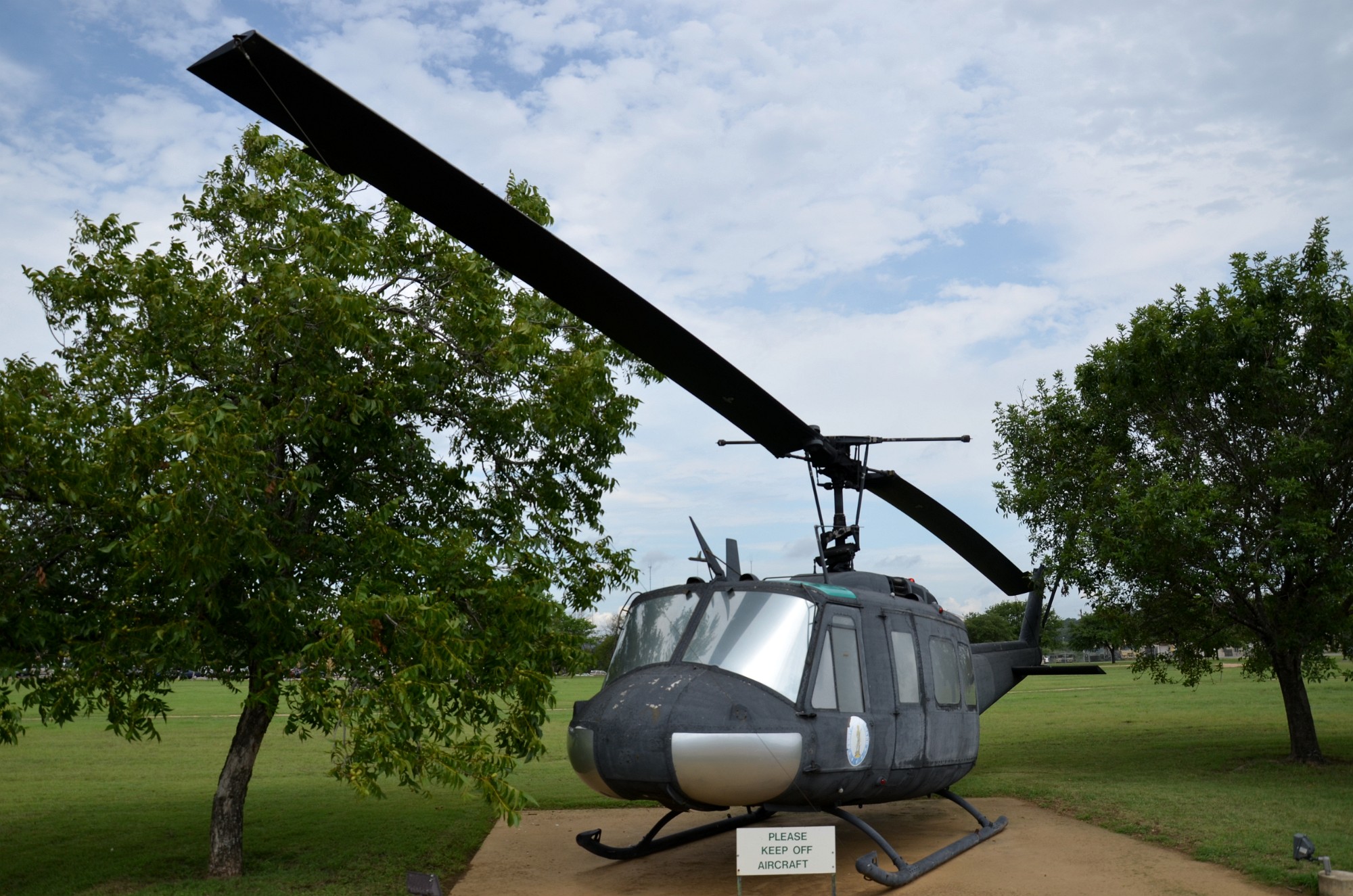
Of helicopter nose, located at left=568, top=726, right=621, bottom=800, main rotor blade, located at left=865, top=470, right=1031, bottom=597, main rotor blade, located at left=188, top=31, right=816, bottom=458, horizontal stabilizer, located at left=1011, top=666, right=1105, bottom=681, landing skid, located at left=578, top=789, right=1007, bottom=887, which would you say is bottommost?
landing skid, located at left=578, top=789, right=1007, bottom=887

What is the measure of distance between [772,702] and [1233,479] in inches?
473

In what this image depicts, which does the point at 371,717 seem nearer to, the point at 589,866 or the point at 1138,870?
the point at 589,866

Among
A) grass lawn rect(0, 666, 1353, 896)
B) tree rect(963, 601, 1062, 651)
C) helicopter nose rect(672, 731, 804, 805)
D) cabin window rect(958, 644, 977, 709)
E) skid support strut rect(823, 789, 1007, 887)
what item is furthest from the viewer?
tree rect(963, 601, 1062, 651)

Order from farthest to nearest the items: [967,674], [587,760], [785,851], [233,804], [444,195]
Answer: [967,674]
[233,804]
[587,760]
[785,851]
[444,195]

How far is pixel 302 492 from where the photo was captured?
896 cm

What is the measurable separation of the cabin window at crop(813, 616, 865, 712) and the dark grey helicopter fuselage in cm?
1

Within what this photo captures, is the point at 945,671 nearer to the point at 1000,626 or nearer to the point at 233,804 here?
the point at 233,804

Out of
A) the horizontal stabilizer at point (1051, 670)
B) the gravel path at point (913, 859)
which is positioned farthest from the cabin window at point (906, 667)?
the horizontal stabilizer at point (1051, 670)

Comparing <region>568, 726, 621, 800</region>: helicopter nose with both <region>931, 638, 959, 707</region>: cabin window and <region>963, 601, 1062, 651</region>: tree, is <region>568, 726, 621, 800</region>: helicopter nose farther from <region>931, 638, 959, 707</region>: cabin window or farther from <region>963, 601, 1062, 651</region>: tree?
<region>963, 601, 1062, 651</region>: tree

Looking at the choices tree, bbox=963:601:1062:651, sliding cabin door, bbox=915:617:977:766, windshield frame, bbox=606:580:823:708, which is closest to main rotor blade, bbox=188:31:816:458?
windshield frame, bbox=606:580:823:708

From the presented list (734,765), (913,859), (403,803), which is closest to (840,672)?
(734,765)

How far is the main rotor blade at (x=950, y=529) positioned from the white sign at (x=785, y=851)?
3.88 metres

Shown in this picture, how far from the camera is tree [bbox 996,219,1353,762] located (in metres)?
14.9

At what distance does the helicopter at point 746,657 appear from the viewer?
613 cm
